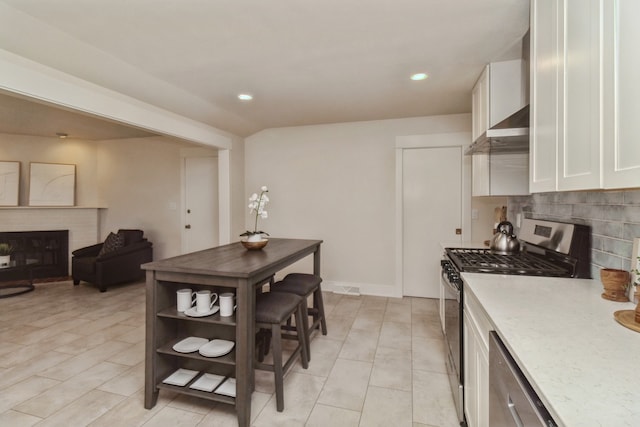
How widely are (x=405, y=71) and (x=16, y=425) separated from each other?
3569 millimetres

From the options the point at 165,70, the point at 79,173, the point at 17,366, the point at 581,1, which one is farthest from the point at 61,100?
the point at 79,173

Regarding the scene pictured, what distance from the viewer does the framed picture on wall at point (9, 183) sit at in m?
4.79

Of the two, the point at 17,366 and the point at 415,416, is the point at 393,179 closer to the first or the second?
the point at 415,416

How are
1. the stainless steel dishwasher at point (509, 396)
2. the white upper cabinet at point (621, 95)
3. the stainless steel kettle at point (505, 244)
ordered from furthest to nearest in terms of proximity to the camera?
the stainless steel kettle at point (505, 244) < the white upper cabinet at point (621, 95) < the stainless steel dishwasher at point (509, 396)

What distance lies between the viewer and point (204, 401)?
2.01 meters

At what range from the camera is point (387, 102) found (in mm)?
3404

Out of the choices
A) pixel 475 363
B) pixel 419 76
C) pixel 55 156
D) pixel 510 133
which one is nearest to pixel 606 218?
pixel 510 133

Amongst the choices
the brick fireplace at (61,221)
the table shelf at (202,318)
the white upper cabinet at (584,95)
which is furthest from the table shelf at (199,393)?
the brick fireplace at (61,221)

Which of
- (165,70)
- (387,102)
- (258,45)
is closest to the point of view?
(258,45)

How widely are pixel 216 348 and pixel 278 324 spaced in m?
0.40

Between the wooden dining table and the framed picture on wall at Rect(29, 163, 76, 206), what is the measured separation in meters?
4.55

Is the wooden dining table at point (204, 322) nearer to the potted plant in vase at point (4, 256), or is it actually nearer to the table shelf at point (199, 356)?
the table shelf at point (199, 356)

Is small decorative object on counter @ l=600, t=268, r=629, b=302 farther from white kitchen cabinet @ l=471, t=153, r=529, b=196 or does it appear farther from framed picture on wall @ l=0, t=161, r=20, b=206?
framed picture on wall @ l=0, t=161, r=20, b=206

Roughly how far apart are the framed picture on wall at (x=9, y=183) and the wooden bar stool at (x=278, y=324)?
5.10 m
